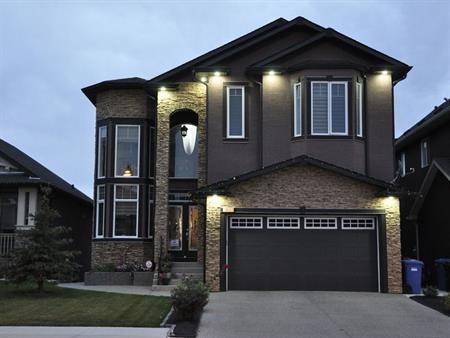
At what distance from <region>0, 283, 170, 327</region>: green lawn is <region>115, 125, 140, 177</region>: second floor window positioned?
611cm

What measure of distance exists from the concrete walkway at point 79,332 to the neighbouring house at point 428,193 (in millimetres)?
10700

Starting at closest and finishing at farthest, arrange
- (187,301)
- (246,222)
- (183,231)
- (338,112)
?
(187,301), (246,222), (338,112), (183,231)

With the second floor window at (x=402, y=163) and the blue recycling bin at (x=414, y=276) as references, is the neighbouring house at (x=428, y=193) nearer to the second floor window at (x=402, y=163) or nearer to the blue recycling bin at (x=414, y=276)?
the second floor window at (x=402, y=163)

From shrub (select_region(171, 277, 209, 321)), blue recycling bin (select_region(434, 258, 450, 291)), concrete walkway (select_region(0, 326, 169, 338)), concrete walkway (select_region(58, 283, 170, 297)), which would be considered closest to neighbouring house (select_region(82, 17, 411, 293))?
concrete walkway (select_region(58, 283, 170, 297))

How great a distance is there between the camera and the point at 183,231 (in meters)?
24.2

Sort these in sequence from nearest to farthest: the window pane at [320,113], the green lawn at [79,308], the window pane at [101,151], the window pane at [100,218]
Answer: the green lawn at [79,308] → the window pane at [320,113] → the window pane at [100,218] → the window pane at [101,151]

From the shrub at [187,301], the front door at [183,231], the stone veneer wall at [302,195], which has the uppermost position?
the stone veneer wall at [302,195]

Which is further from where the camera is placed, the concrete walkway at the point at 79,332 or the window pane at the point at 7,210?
the window pane at the point at 7,210

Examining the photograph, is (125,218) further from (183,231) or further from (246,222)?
(246,222)

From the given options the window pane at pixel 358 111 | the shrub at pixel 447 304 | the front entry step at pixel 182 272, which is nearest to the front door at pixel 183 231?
the front entry step at pixel 182 272

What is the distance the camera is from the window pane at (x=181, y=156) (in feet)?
81.6

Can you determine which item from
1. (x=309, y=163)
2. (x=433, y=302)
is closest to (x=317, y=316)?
(x=433, y=302)

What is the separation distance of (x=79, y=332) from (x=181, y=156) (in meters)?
13.6

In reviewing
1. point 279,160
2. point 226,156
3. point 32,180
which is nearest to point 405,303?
point 279,160
